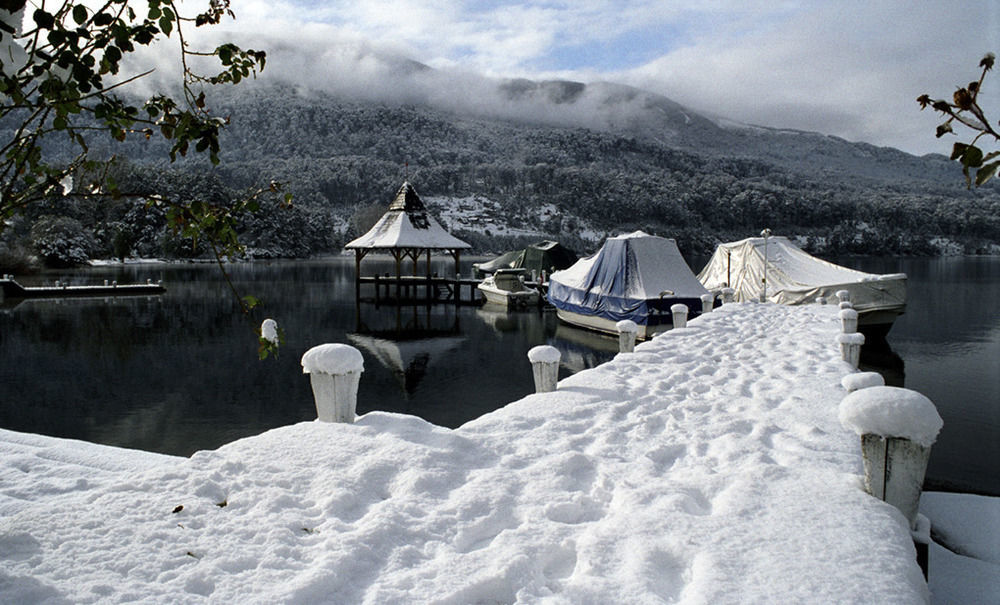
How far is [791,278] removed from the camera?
68.1ft

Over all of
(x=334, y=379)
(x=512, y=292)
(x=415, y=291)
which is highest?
(x=334, y=379)

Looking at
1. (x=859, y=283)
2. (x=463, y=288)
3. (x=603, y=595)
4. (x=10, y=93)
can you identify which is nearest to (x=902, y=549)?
(x=603, y=595)

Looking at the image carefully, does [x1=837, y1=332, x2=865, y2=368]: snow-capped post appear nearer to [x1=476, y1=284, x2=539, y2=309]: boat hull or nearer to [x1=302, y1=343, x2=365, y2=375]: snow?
[x1=302, y1=343, x2=365, y2=375]: snow

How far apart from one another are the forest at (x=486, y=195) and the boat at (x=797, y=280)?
126 feet

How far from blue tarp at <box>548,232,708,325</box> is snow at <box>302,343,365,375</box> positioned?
566 inches

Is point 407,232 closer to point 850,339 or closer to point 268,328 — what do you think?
point 268,328

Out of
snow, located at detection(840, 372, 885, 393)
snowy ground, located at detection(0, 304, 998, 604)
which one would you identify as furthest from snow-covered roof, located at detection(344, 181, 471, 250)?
snow, located at detection(840, 372, 885, 393)

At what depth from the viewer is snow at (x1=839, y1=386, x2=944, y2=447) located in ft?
9.69

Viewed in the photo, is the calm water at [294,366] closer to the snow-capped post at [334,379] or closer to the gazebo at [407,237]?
the snow-capped post at [334,379]

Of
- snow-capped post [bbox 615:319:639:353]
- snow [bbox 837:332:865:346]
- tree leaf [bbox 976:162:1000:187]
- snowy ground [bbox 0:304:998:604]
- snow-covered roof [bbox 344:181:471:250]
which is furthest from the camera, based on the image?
snow-covered roof [bbox 344:181:471:250]

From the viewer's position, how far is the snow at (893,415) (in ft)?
9.69

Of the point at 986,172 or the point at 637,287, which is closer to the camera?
the point at 986,172

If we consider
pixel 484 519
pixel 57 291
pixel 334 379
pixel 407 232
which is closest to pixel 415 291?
pixel 407 232

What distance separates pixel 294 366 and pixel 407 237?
17.0m
